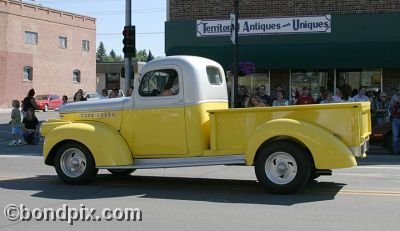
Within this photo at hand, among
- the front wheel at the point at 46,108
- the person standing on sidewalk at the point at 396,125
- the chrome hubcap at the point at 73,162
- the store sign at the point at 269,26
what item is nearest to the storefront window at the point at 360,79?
the store sign at the point at 269,26

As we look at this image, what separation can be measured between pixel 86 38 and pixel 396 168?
49811mm

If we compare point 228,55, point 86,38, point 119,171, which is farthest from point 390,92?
point 86,38

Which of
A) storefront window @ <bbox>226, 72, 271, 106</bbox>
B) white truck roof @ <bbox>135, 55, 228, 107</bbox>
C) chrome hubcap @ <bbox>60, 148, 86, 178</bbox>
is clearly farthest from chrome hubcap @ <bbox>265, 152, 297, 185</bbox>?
storefront window @ <bbox>226, 72, 271, 106</bbox>

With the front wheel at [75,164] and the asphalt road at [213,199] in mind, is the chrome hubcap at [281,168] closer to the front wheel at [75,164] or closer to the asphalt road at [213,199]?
the asphalt road at [213,199]

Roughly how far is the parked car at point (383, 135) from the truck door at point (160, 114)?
327 inches

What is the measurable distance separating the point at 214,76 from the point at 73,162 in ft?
9.65

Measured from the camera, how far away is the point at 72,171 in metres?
10.2

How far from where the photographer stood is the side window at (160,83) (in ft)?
32.0

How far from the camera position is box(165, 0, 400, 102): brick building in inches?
814

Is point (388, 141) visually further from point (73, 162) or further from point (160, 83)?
point (73, 162)

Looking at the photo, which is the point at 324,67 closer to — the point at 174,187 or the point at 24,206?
the point at 174,187

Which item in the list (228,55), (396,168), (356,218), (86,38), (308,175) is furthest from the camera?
(86,38)

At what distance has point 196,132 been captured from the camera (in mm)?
9500

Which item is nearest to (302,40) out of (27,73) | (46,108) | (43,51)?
(46,108)
